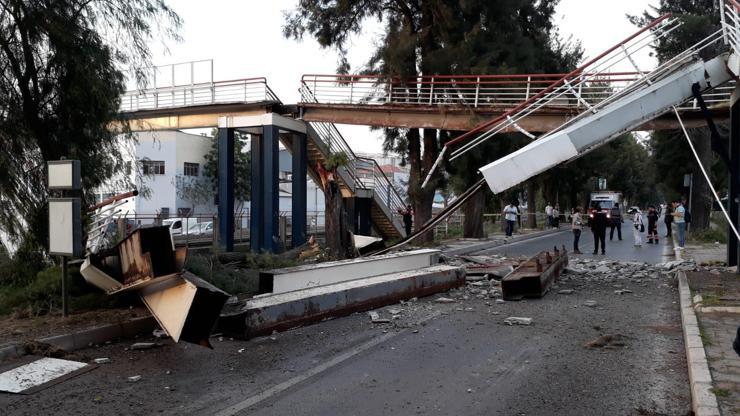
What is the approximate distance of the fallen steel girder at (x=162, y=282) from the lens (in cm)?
698

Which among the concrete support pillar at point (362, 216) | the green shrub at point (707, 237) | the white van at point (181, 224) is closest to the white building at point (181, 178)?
the concrete support pillar at point (362, 216)

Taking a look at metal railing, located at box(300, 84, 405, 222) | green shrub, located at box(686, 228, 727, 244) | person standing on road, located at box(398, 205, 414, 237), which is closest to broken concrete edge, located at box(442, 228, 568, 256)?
person standing on road, located at box(398, 205, 414, 237)

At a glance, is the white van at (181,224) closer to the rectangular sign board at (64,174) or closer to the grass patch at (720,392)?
the rectangular sign board at (64,174)

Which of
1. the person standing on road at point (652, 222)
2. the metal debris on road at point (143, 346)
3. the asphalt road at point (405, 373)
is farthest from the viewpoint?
the person standing on road at point (652, 222)

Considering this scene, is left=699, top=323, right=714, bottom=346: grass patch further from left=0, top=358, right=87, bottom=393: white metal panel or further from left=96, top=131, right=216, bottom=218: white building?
left=96, top=131, right=216, bottom=218: white building

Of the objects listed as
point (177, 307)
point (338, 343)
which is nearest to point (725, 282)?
point (338, 343)

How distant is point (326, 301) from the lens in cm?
904

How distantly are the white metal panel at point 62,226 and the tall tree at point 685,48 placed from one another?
940 inches

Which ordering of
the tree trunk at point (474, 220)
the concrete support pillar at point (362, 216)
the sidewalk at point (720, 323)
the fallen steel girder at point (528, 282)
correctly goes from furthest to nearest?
the tree trunk at point (474, 220)
the concrete support pillar at point (362, 216)
the fallen steel girder at point (528, 282)
the sidewalk at point (720, 323)

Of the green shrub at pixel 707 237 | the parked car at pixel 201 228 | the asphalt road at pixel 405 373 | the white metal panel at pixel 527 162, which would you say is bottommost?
the asphalt road at pixel 405 373

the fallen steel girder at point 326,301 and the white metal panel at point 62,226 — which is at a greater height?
the white metal panel at point 62,226

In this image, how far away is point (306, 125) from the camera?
76.8 ft

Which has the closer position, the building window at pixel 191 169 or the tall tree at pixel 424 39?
the tall tree at pixel 424 39

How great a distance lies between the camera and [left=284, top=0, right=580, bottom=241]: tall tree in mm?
22188
